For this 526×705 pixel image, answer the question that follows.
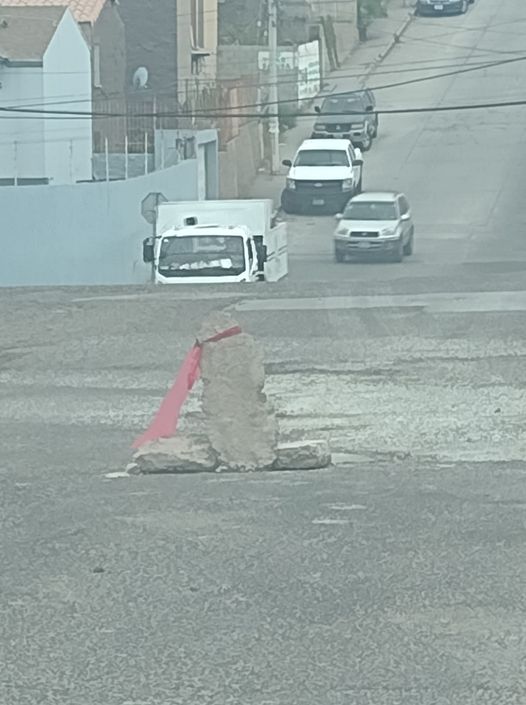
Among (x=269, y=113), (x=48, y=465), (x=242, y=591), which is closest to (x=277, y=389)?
(x=48, y=465)

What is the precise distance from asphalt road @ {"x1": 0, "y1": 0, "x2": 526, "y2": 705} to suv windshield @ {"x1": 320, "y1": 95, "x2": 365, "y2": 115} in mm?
35511

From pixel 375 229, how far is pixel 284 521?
101 feet

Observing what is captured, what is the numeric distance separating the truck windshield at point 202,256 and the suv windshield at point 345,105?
92.9ft

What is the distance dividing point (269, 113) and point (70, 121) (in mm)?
10955

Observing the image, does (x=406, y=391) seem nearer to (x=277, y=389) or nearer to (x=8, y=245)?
(x=277, y=389)

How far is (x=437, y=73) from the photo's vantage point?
6556 cm

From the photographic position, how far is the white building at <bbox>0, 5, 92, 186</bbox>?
46.1 meters

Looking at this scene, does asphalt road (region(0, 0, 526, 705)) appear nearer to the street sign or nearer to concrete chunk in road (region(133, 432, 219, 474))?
concrete chunk in road (region(133, 432, 219, 474))

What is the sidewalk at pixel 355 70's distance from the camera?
54312 millimetres

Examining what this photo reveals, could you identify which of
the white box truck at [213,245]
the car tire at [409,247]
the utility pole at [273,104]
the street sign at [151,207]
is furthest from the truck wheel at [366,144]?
the white box truck at [213,245]

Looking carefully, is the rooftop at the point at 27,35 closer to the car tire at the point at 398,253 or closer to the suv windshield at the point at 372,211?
the suv windshield at the point at 372,211

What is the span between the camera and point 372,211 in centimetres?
4053

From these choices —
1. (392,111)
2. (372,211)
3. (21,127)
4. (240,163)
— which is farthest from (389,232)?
(392,111)

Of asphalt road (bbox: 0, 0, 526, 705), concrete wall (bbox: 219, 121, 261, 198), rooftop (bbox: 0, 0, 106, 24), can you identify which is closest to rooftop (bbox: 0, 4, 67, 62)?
rooftop (bbox: 0, 0, 106, 24)
